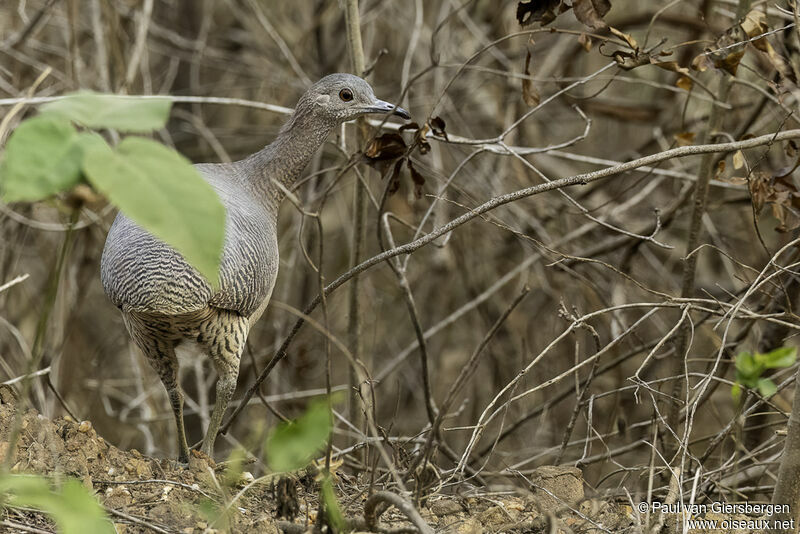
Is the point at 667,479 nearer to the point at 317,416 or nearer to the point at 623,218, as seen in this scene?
the point at 317,416

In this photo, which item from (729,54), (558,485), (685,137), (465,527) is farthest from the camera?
(685,137)

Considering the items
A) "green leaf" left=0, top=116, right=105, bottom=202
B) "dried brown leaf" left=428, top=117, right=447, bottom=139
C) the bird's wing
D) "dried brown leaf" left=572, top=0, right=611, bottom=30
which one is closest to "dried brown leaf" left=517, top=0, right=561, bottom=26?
"dried brown leaf" left=572, top=0, right=611, bottom=30

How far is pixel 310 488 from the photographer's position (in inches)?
116

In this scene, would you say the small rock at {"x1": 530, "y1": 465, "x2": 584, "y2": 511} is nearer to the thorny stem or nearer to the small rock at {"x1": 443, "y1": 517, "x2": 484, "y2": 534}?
the small rock at {"x1": 443, "y1": 517, "x2": 484, "y2": 534}

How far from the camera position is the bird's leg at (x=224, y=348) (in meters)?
3.50

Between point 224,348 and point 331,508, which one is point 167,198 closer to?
point 331,508

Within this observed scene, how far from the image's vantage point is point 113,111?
5.47ft

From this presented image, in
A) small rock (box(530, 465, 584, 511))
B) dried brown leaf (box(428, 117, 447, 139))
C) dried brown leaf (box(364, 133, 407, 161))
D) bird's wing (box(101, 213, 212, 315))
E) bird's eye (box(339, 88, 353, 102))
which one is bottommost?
small rock (box(530, 465, 584, 511))

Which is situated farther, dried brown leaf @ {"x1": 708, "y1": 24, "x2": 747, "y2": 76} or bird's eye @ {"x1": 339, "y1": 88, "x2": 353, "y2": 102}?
bird's eye @ {"x1": 339, "y1": 88, "x2": 353, "y2": 102}

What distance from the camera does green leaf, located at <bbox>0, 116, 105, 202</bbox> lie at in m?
1.52

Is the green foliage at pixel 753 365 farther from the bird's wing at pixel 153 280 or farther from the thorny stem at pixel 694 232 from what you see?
the bird's wing at pixel 153 280

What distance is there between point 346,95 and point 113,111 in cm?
237

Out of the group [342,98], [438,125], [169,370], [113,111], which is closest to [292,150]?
[342,98]

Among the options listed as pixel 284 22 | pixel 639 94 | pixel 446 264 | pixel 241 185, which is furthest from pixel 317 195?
pixel 639 94
